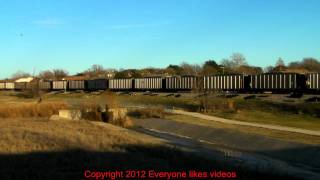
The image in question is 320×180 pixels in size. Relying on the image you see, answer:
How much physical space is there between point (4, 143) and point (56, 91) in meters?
110

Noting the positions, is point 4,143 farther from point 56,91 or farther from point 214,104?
point 56,91

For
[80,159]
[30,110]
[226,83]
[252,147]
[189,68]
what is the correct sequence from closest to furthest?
[80,159] < [252,147] < [30,110] < [226,83] < [189,68]

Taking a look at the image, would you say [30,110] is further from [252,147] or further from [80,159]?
[80,159]

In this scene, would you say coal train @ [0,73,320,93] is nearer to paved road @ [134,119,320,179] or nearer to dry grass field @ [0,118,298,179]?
paved road @ [134,119,320,179]

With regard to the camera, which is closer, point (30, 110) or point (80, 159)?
point (80, 159)

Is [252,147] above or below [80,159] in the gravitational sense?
below

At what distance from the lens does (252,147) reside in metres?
31.3

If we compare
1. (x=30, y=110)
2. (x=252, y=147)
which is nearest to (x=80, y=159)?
(x=252, y=147)

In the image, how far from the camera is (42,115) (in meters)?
56.6

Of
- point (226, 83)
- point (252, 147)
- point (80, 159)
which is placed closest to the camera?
point (80, 159)

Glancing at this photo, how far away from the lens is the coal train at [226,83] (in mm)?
65375

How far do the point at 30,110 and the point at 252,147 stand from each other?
3116 cm

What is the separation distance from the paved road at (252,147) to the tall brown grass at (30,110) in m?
14.6

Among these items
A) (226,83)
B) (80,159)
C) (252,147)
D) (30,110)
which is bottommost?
(252,147)
